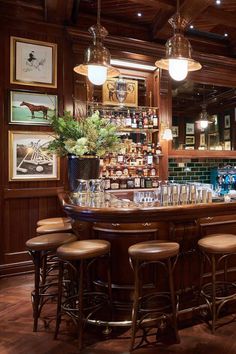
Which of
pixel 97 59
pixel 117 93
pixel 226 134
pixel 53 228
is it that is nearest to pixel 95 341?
pixel 53 228

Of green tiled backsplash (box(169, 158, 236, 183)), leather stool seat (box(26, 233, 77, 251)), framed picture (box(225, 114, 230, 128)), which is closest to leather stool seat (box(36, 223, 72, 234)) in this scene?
leather stool seat (box(26, 233, 77, 251))

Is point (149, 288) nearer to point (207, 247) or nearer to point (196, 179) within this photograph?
point (207, 247)

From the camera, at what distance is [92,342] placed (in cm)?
233

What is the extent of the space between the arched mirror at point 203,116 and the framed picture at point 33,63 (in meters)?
1.98

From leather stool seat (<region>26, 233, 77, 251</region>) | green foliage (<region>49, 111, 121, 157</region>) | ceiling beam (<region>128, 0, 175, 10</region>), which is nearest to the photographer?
leather stool seat (<region>26, 233, 77, 251</region>)

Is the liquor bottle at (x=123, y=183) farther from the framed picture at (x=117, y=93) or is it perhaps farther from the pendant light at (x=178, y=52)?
the pendant light at (x=178, y=52)

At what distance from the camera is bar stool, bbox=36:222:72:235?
9.53 ft

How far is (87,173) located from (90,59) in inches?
43.1

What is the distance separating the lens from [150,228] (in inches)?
98.0

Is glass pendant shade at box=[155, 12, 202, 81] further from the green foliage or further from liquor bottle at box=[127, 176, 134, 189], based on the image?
liquor bottle at box=[127, 176, 134, 189]

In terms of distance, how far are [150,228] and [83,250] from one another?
23.6 inches

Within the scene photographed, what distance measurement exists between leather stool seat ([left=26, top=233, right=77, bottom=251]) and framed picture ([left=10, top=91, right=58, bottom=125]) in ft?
5.85

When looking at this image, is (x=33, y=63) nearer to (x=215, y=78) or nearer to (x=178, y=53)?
(x=178, y=53)

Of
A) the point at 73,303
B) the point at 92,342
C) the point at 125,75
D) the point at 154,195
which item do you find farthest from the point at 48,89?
the point at 92,342
